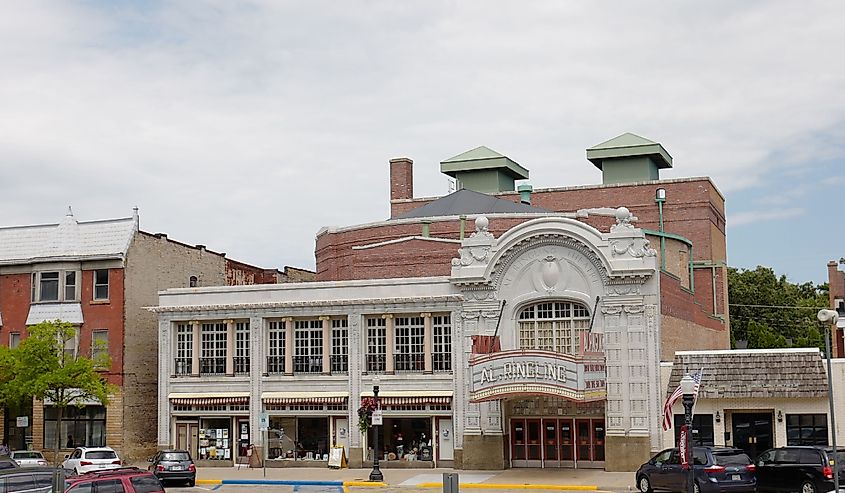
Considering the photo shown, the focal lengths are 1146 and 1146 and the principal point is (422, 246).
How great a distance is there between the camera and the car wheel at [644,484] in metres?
34.9

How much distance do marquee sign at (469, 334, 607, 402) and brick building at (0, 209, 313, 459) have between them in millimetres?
18529

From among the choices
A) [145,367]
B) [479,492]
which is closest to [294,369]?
[145,367]

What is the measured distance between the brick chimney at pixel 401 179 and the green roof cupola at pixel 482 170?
3.65 meters

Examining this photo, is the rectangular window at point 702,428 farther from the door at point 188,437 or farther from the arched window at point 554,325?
the door at point 188,437

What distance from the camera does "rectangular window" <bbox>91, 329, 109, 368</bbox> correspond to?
49.9 m

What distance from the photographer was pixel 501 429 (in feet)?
143

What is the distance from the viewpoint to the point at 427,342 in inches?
1791

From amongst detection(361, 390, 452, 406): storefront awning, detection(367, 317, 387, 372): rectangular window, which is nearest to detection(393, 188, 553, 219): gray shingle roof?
detection(367, 317, 387, 372): rectangular window

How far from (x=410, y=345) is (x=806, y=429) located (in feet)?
50.1

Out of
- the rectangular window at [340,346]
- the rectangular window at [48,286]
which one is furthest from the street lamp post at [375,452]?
the rectangular window at [48,286]

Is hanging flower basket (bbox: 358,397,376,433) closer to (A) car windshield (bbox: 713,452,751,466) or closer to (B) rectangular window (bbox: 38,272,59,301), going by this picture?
(A) car windshield (bbox: 713,452,751,466)

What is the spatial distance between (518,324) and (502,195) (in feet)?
97.0

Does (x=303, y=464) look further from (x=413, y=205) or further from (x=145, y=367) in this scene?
(x=413, y=205)

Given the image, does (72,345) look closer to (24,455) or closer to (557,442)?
(24,455)
